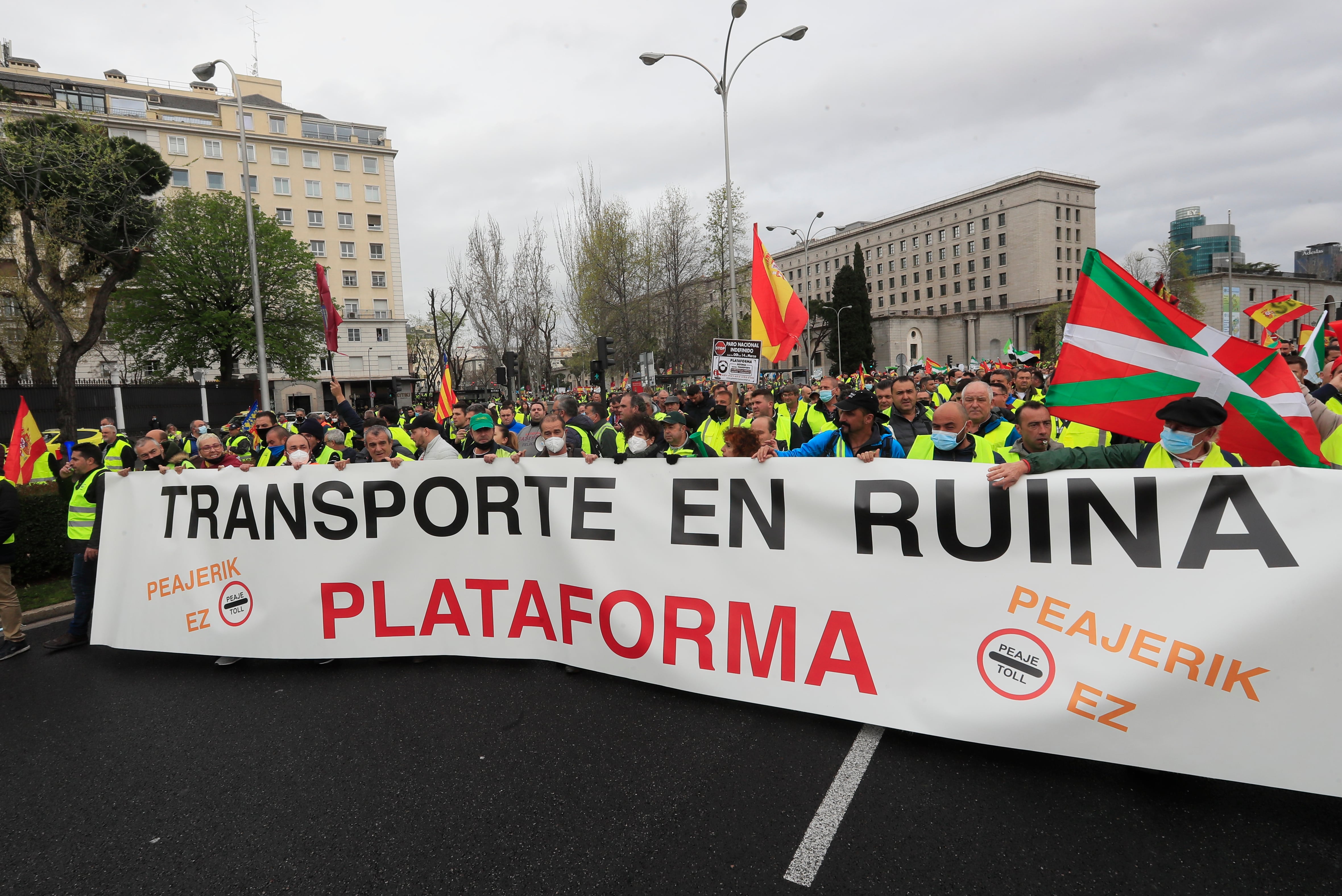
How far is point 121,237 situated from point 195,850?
23.3 meters

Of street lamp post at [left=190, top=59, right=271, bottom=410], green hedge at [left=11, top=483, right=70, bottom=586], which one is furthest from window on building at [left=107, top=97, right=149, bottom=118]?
green hedge at [left=11, top=483, right=70, bottom=586]

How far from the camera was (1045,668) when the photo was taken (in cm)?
303

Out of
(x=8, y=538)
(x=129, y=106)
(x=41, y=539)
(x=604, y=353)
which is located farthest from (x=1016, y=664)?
(x=129, y=106)

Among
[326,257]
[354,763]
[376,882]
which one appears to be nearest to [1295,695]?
[376,882]

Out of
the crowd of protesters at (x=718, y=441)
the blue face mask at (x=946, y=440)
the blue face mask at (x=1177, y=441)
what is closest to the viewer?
the blue face mask at (x=1177, y=441)

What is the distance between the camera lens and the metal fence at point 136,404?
20.3 meters

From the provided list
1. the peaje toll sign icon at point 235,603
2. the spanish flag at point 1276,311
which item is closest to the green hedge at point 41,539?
the peaje toll sign icon at point 235,603

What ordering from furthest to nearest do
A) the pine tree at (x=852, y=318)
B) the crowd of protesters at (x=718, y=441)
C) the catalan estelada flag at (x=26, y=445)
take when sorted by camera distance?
the pine tree at (x=852, y=318) < the catalan estelada flag at (x=26, y=445) < the crowd of protesters at (x=718, y=441)

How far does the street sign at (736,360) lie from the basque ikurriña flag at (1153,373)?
5.31 metres

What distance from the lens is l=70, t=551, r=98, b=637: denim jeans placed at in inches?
215

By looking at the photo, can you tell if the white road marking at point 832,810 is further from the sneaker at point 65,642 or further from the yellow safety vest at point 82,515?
the sneaker at point 65,642

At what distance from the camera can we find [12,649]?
17.5 feet

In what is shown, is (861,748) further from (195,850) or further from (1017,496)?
(195,850)

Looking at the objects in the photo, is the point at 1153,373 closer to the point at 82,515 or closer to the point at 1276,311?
the point at 82,515
